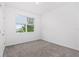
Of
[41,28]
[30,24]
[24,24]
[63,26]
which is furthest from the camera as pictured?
[41,28]

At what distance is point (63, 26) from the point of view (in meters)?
3.91

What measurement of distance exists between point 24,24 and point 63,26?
2473 millimetres

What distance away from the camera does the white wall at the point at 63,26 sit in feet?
11.1

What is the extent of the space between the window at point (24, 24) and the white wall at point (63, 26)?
103 cm

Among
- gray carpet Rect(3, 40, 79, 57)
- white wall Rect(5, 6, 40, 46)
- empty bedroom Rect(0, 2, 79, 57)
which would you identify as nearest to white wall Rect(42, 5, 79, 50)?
empty bedroom Rect(0, 2, 79, 57)

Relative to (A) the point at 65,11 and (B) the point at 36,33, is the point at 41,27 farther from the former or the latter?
(A) the point at 65,11

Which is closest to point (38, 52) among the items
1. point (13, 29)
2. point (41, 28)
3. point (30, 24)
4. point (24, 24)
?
point (13, 29)

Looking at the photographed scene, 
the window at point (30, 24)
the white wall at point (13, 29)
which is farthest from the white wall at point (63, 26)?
the white wall at point (13, 29)

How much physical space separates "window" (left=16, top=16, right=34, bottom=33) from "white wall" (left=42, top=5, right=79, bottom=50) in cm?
103

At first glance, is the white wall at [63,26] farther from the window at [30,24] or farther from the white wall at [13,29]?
the white wall at [13,29]

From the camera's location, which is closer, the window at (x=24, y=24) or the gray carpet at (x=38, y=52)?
the gray carpet at (x=38, y=52)

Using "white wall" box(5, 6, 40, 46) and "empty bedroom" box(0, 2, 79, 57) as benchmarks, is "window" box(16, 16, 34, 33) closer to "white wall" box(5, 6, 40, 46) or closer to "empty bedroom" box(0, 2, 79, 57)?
"empty bedroom" box(0, 2, 79, 57)

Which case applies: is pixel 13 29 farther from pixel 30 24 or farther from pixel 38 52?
pixel 38 52

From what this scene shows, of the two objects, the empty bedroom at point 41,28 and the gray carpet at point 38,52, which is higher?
the empty bedroom at point 41,28
